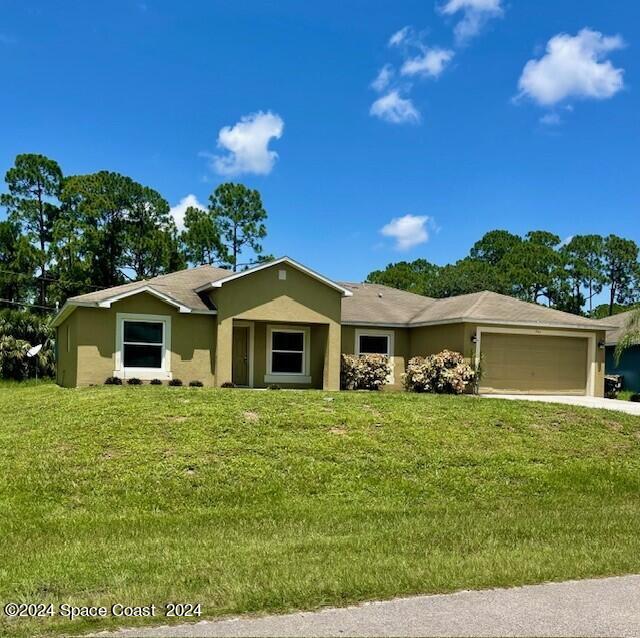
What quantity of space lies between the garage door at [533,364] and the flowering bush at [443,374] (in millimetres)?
1154

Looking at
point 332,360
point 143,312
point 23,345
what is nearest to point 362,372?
point 332,360

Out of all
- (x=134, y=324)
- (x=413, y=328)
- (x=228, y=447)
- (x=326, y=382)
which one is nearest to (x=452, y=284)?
(x=413, y=328)

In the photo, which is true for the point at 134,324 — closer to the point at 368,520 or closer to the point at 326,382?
the point at 326,382

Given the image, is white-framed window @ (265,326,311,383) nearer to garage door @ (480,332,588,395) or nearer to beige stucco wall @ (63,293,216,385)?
beige stucco wall @ (63,293,216,385)

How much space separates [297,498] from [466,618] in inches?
194

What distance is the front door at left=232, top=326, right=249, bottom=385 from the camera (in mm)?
22469

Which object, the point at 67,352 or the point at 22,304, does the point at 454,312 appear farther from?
the point at 22,304

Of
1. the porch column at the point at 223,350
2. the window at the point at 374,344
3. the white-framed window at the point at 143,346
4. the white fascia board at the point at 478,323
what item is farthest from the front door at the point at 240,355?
the window at the point at 374,344

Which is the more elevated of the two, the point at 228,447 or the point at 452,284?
the point at 452,284

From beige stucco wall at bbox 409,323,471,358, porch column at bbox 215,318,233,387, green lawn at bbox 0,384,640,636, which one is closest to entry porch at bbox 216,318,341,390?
porch column at bbox 215,318,233,387

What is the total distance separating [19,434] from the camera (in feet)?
40.4

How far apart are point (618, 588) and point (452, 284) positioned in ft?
150

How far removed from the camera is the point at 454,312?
76.4ft

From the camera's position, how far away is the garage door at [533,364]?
22922 millimetres
